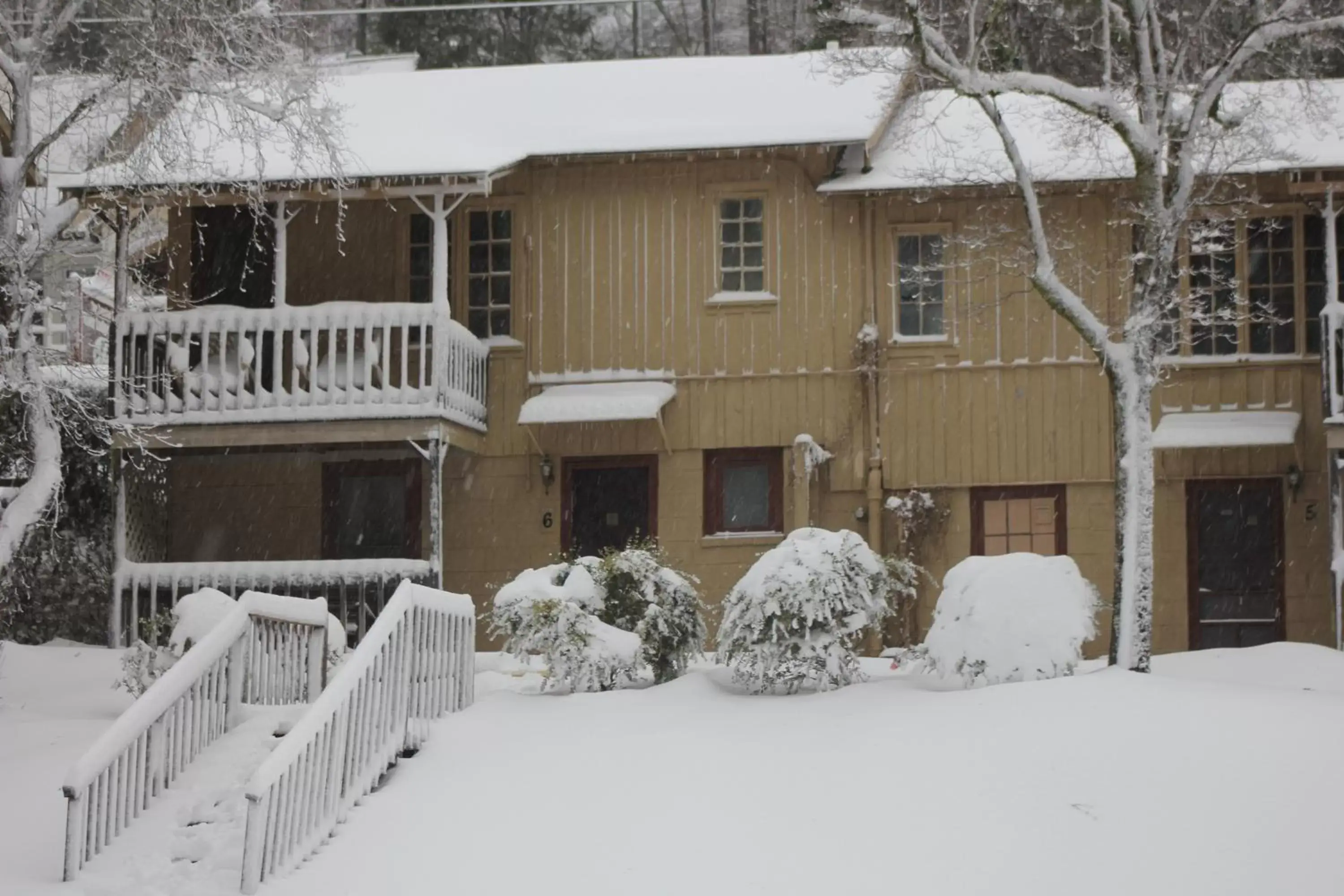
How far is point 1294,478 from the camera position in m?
16.8

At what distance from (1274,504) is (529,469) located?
26.9 feet

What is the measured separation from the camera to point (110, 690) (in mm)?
14117

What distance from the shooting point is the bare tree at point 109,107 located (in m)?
12.3

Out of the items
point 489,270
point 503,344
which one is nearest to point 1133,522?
point 503,344

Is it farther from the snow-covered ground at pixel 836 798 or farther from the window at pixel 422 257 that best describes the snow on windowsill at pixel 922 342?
the snow-covered ground at pixel 836 798

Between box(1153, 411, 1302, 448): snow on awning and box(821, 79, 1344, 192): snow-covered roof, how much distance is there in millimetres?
2612

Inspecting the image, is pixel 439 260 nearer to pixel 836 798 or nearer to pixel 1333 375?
pixel 836 798

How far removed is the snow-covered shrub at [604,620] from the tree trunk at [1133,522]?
11.2 feet

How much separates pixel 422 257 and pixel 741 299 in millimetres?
3811

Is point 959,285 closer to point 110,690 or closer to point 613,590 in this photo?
point 613,590

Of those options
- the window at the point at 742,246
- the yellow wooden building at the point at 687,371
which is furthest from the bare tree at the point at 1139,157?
the window at the point at 742,246

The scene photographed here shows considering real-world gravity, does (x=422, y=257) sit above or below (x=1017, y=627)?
above

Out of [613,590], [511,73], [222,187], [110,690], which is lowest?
[110,690]

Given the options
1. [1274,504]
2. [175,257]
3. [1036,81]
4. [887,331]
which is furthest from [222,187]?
[1274,504]
